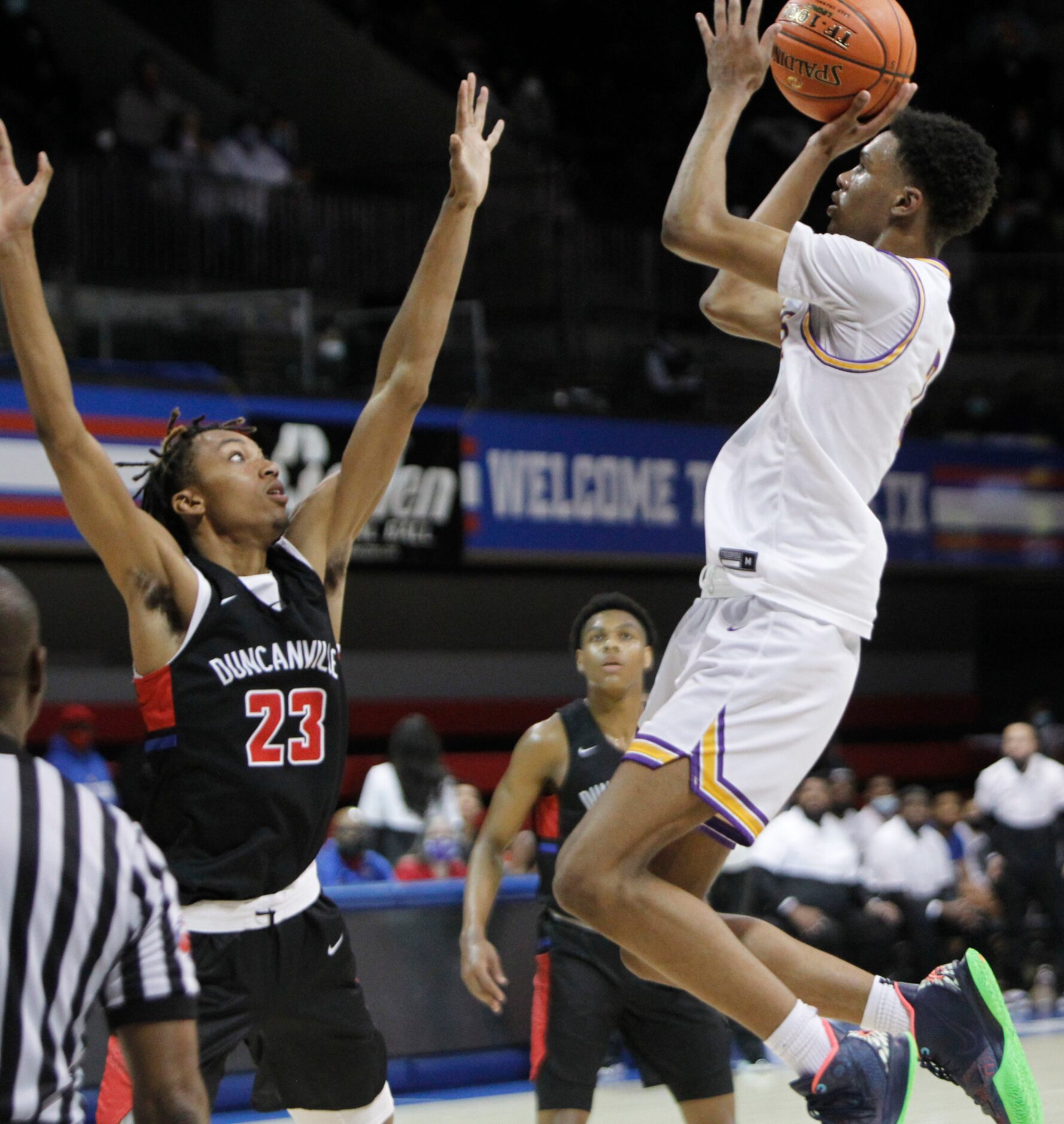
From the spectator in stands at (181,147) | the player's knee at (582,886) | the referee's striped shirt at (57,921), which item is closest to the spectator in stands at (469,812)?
Result: the spectator in stands at (181,147)

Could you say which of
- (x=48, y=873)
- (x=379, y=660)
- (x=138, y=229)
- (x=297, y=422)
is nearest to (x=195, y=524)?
(x=48, y=873)

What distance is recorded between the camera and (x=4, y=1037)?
2.06 m

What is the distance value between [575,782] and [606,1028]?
74 centimetres

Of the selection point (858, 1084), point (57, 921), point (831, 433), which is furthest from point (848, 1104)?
point (57, 921)

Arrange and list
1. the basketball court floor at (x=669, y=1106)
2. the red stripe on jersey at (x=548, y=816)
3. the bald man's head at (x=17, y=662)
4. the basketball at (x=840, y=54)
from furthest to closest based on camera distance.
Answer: the basketball court floor at (x=669, y=1106)
the red stripe on jersey at (x=548, y=816)
the basketball at (x=840, y=54)
the bald man's head at (x=17, y=662)

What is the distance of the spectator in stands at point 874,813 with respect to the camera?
37.6 ft

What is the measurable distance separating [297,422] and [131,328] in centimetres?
122

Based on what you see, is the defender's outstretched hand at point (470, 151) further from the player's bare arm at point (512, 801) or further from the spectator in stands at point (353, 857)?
the spectator in stands at point (353, 857)

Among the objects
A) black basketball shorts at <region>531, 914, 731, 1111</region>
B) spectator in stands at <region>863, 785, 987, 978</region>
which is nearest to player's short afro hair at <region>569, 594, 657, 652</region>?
black basketball shorts at <region>531, 914, 731, 1111</region>

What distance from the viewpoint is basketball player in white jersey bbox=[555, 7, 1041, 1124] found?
11.2 feet

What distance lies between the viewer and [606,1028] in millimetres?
5020

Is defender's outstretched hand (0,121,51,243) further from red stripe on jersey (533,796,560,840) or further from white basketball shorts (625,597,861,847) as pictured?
red stripe on jersey (533,796,560,840)

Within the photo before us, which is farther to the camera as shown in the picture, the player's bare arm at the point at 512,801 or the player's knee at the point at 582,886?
the player's bare arm at the point at 512,801

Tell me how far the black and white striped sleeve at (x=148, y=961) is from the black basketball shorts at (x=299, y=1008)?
3.91 ft
